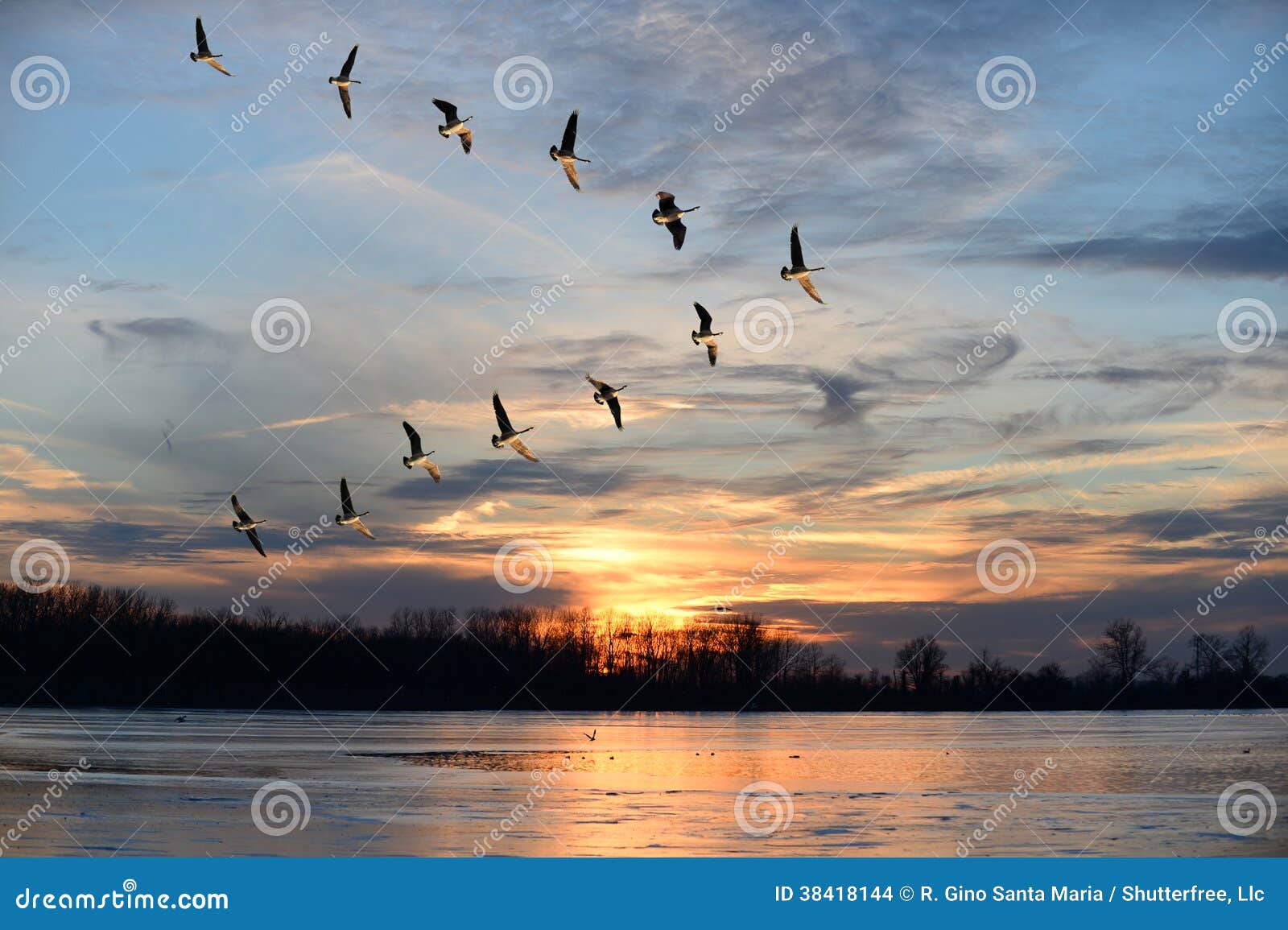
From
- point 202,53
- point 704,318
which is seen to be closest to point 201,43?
point 202,53

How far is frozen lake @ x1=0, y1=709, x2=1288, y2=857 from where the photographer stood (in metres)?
23.6

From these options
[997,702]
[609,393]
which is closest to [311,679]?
[997,702]

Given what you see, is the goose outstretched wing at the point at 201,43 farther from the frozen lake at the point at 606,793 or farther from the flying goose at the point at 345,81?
the frozen lake at the point at 606,793

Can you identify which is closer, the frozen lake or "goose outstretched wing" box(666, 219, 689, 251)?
the frozen lake

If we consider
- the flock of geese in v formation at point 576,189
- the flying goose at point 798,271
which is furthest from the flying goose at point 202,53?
the flying goose at point 798,271

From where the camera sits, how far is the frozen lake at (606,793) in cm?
2361

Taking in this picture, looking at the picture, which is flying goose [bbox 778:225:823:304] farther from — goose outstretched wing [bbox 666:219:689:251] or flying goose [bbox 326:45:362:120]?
flying goose [bbox 326:45:362:120]

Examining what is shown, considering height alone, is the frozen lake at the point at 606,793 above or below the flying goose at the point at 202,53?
below

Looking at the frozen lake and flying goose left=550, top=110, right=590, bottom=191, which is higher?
flying goose left=550, top=110, right=590, bottom=191

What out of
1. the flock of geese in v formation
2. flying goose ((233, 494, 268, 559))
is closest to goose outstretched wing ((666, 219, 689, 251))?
the flock of geese in v formation

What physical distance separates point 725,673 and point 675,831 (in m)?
119

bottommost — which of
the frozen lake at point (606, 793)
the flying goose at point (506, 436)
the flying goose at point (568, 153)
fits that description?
the frozen lake at point (606, 793)

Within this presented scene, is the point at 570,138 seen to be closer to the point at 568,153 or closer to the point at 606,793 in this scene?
the point at 568,153

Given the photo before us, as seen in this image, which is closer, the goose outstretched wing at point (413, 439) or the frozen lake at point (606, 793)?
the frozen lake at point (606, 793)
